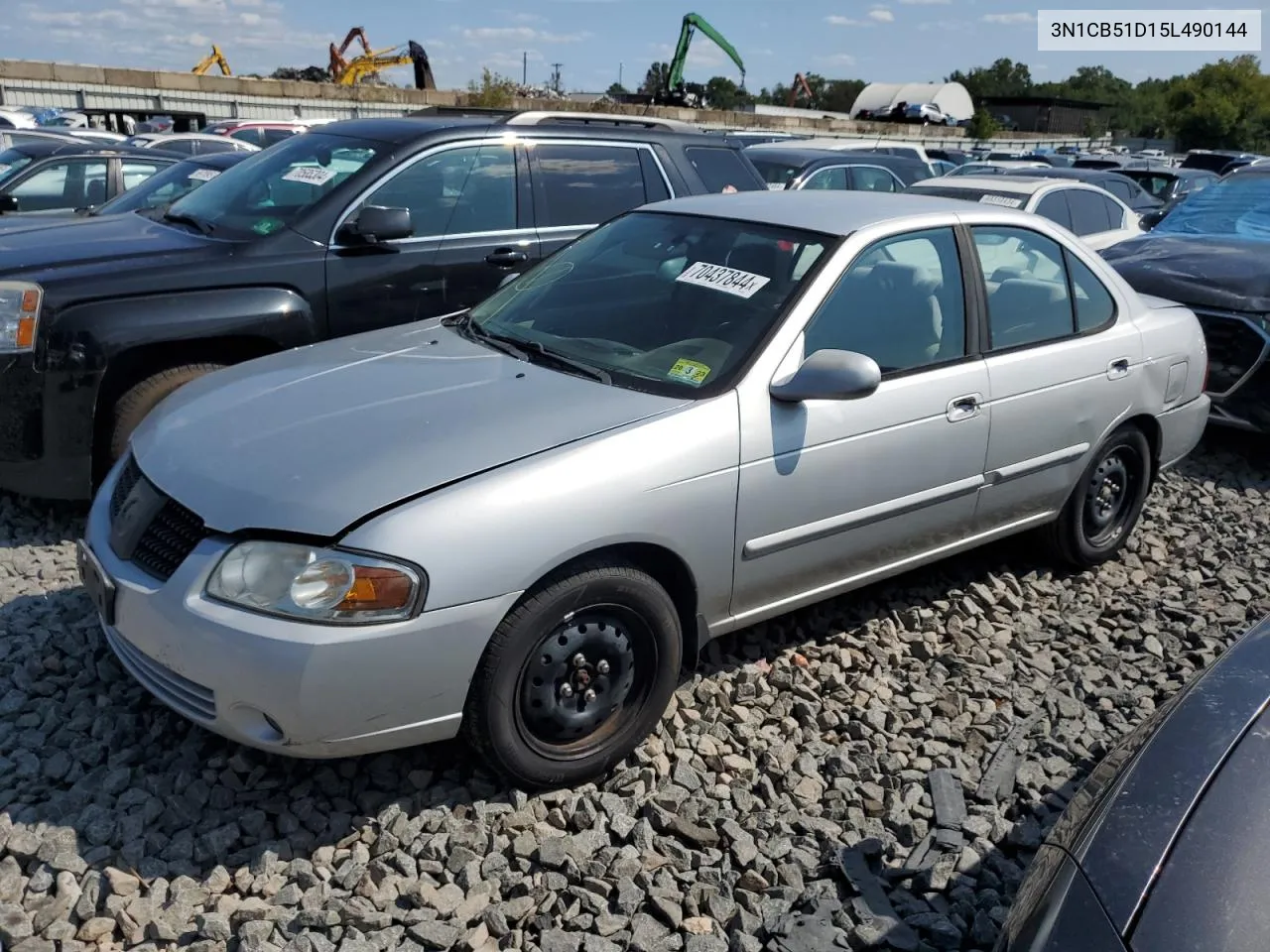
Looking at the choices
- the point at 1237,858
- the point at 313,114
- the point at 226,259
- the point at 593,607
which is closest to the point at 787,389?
the point at 593,607

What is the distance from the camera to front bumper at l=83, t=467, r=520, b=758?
8.34 feet

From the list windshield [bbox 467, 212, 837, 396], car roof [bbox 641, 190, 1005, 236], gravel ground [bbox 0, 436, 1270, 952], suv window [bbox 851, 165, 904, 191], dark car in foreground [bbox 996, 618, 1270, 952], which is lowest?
gravel ground [bbox 0, 436, 1270, 952]

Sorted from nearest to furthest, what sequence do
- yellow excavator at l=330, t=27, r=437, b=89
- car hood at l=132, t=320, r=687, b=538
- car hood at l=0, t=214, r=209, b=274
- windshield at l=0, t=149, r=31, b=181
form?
car hood at l=132, t=320, r=687, b=538 < car hood at l=0, t=214, r=209, b=274 < windshield at l=0, t=149, r=31, b=181 < yellow excavator at l=330, t=27, r=437, b=89

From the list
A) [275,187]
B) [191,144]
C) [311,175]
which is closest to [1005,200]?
[311,175]

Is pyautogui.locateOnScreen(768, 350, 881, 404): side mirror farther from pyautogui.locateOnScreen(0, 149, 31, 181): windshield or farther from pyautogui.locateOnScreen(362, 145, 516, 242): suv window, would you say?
pyautogui.locateOnScreen(0, 149, 31, 181): windshield

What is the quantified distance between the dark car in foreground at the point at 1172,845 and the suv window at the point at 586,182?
170 inches

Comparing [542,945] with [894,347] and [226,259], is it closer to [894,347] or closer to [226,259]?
[894,347]

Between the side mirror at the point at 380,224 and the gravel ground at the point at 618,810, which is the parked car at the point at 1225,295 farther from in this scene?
the side mirror at the point at 380,224

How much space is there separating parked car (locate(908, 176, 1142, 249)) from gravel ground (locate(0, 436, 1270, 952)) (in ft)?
19.9

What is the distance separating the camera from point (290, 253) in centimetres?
485

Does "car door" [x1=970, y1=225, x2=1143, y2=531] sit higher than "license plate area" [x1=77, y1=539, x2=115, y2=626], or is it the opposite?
"car door" [x1=970, y1=225, x2=1143, y2=531]

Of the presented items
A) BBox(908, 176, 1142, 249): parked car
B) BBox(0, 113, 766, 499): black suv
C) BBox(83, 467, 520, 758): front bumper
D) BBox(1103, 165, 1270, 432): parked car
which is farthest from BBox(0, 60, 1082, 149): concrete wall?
BBox(83, 467, 520, 758): front bumper

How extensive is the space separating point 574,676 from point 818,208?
2.04m

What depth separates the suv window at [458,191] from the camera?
525 cm
